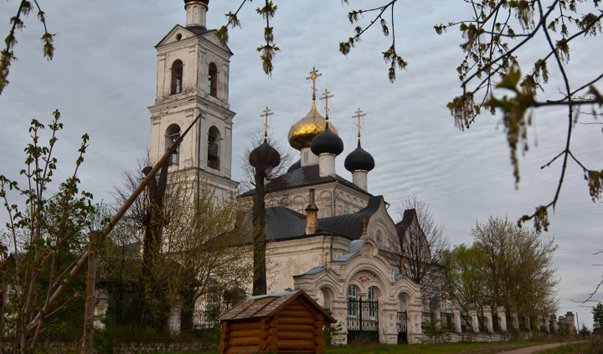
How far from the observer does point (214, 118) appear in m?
36.6

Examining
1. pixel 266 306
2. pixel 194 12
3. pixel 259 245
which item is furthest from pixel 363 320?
pixel 194 12

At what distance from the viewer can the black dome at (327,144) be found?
3644 centimetres

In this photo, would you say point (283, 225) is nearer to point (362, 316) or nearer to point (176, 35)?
point (362, 316)

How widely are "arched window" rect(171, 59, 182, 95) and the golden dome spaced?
756 centimetres

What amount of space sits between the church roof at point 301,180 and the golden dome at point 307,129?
1.91 meters

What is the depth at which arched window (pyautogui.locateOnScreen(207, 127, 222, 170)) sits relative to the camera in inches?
1439

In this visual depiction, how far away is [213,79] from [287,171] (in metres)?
7.54

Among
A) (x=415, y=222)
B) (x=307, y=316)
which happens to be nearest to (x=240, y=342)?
(x=307, y=316)

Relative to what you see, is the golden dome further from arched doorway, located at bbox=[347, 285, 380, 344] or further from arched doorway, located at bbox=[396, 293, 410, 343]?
arched doorway, located at bbox=[347, 285, 380, 344]

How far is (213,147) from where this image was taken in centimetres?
3700

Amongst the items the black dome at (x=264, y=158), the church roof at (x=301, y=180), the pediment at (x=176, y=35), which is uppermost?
the pediment at (x=176, y=35)

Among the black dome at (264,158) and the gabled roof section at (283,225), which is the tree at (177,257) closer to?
the black dome at (264,158)

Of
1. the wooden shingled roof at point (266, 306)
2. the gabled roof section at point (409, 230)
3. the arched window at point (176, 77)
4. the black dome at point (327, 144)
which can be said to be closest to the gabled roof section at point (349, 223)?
the gabled roof section at point (409, 230)

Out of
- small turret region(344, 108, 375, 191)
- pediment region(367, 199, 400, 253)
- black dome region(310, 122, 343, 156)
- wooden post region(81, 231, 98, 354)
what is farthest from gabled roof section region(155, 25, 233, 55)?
wooden post region(81, 231, 98, 354)
